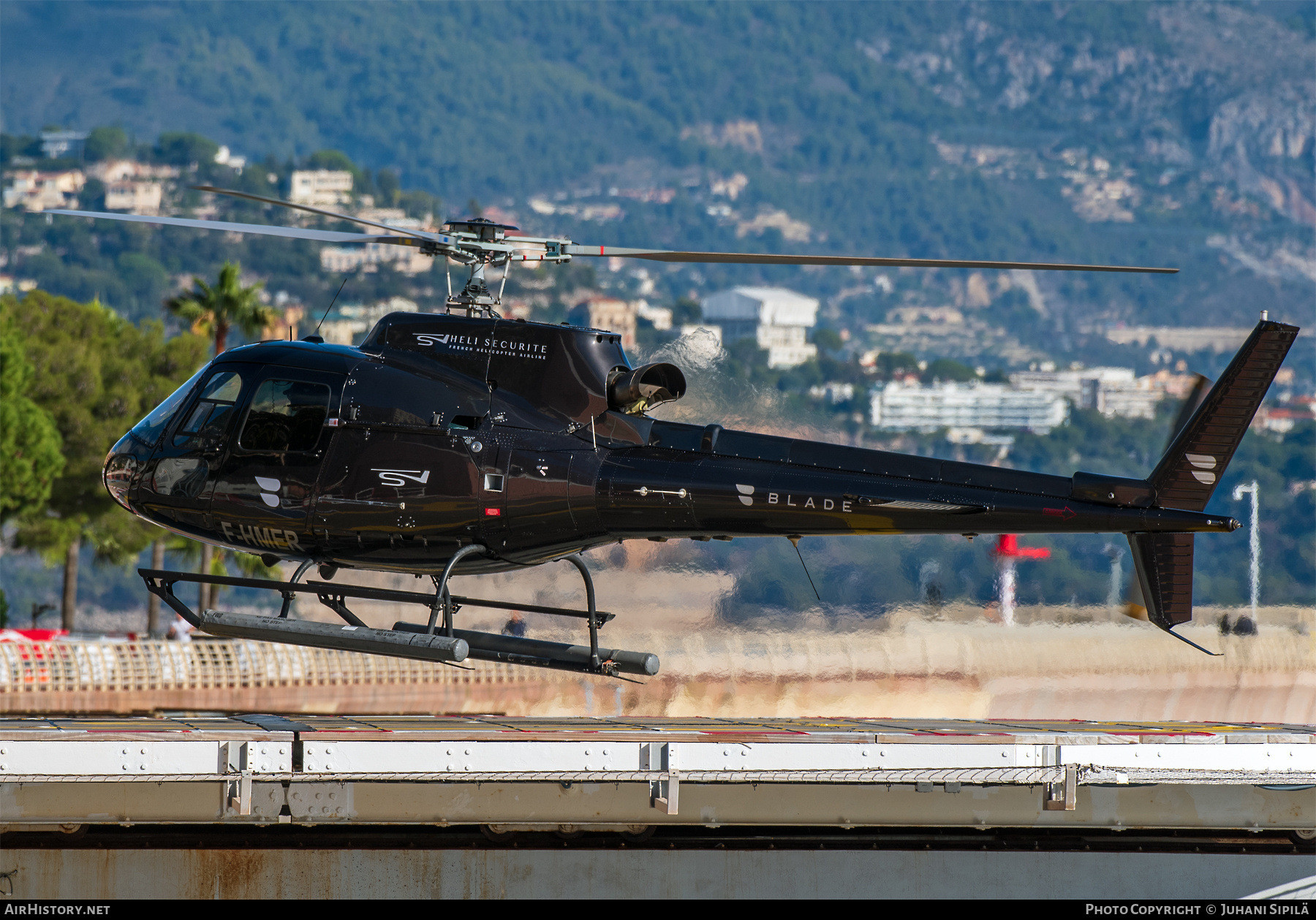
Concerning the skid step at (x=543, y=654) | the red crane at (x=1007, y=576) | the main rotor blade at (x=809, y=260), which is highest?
the main rotor blade at (x=809, y=260)

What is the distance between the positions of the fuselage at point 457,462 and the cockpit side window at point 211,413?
2 cm

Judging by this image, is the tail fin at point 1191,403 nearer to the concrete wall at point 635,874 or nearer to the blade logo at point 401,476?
the concrete wall at point 635,874

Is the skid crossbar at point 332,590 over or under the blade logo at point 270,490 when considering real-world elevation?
under

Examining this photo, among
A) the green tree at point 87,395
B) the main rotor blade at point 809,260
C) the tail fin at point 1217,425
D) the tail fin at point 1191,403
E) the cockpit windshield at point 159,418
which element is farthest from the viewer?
the green tree at point 87,395

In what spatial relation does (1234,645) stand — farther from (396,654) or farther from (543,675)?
(396,654)

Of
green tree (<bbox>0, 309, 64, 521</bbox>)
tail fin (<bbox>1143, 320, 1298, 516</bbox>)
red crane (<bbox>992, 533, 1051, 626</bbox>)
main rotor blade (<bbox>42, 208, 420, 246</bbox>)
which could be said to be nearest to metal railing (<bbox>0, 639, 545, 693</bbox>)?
red crane (<bbox>992, 533, 1051, 626</bbox>)

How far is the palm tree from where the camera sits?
49.4m

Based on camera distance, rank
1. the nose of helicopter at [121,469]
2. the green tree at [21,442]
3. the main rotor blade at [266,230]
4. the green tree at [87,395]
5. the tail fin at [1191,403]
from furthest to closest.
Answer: the green tree at [87,395]
the green tree at [21,442]
the nose of helicopter at [121,469]
the main rotor blade at [266,230]
the tail fin at [1191,403]

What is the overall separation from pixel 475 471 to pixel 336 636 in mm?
2156

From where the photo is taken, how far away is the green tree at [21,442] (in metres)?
43.9

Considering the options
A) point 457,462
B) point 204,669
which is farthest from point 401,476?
point 204,669

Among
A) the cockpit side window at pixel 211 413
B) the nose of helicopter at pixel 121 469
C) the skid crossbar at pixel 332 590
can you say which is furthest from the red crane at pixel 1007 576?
the nose of helicopter at pixel 121 469

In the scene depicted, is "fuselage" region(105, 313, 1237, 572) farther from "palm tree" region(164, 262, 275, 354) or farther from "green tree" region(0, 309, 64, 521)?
"palm tree" region(164, 262, 275, 354)

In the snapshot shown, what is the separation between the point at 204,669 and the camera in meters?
31.3
